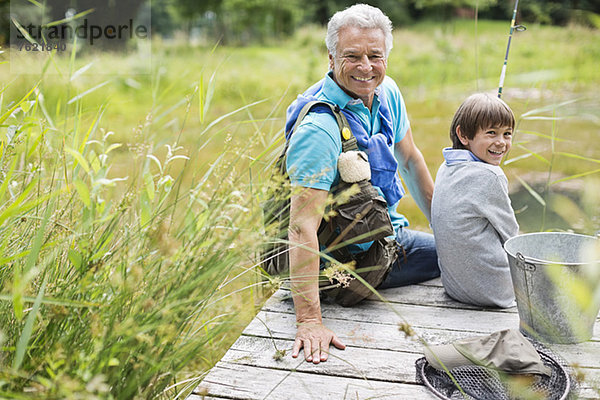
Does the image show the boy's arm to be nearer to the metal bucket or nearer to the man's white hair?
the metal bucket

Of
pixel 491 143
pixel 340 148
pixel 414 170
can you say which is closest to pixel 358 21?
pixel 340 148

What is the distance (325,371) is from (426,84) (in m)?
10.5

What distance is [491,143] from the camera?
253 cm

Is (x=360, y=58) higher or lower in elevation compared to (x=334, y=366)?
higher

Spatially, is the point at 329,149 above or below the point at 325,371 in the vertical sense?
above

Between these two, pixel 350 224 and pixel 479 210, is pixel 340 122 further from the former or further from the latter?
pixel 479 210

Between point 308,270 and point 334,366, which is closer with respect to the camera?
point 334,366

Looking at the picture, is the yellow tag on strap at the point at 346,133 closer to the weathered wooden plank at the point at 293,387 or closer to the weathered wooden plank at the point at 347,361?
the weathered wooden plank at the point at 347,361

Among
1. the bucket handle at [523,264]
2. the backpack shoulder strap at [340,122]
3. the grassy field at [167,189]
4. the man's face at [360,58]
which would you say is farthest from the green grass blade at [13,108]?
the bucket handle at [523,264]

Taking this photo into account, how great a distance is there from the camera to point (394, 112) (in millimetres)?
2842

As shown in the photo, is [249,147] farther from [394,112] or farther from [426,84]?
[426,84]

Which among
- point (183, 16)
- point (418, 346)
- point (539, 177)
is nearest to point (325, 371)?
point (418, 346)

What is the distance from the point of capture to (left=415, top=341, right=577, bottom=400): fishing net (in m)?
1.87

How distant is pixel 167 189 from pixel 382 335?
1.00 metres
